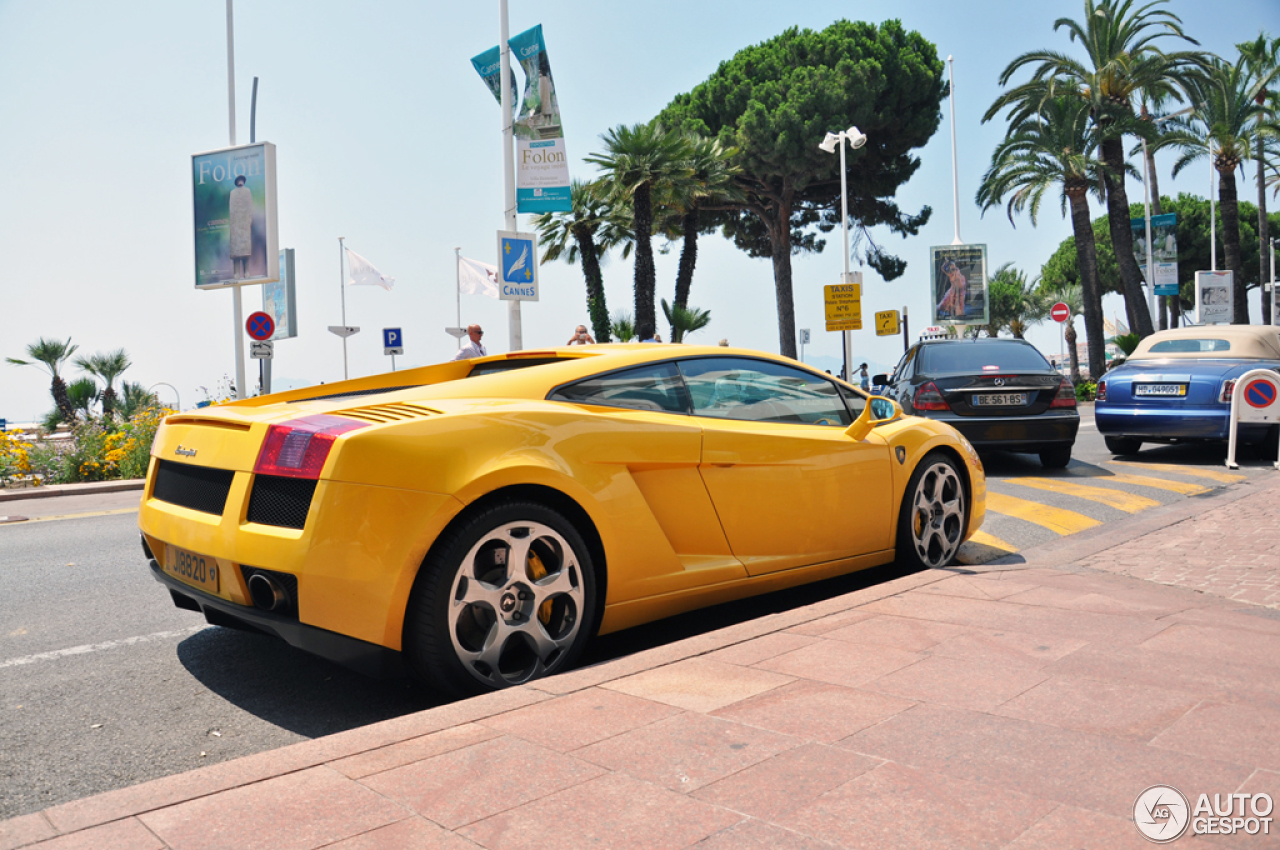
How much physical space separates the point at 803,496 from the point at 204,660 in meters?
2.65

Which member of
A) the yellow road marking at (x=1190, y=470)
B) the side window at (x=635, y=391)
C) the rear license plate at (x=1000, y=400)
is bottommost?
the yellow road marking at (x=1190, y=470)

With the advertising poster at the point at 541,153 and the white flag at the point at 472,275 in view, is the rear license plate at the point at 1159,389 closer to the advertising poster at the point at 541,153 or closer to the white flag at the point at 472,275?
the advertising poster at the point at 541,153

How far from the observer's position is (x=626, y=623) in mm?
3793

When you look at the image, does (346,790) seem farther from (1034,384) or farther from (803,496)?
(1034,384)

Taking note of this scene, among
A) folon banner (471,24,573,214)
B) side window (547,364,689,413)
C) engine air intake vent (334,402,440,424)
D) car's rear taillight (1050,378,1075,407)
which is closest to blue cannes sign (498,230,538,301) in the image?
folon banner (471,24,573,214)

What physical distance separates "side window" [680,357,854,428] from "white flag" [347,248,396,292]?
32209 millimetres

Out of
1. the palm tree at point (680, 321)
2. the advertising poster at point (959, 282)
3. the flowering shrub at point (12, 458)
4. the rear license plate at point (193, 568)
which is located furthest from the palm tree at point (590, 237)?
the rear license plate at point (193, 568)

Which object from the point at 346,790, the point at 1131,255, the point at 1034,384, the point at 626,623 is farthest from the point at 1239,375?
the point at 1131,255

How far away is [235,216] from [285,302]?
12105mm

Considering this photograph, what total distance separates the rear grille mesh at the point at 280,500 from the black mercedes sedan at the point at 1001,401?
25.7 ft

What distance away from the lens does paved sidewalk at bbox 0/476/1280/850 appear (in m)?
2.12

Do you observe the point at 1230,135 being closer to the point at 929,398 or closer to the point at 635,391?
the point at 929,398

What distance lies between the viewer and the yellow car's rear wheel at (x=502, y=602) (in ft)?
10.4

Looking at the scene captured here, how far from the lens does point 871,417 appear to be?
16.6 ft
